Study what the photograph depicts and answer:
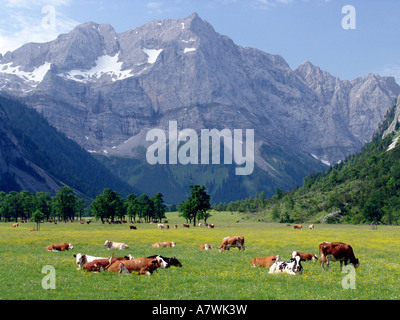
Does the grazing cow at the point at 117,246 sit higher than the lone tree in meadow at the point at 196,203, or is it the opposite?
the lone tree in meadow at the point at 196,203

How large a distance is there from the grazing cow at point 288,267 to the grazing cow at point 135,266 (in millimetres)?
8701

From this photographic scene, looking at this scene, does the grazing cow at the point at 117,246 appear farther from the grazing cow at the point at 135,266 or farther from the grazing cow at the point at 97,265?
the grazing cow at the point at 135,266

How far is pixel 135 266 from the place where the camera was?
28.5 meters

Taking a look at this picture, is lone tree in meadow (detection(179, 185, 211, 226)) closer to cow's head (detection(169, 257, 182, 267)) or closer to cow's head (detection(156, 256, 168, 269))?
cow's head (detection(169, 257, 182, 267))

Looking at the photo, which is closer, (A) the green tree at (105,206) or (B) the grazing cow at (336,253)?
(B) the grazing cow at (336,253)

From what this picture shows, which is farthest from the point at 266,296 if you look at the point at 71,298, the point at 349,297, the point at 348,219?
the point at 348,219

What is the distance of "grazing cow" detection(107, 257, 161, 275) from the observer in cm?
2803

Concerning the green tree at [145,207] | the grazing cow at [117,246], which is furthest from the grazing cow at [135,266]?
the green tree at [145,207]

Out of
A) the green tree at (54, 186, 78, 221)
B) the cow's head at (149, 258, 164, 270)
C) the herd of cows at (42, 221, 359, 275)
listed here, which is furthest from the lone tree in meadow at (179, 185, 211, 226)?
the cow's head at (149, 258, 164, 270)

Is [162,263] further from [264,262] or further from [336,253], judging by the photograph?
[336,253]

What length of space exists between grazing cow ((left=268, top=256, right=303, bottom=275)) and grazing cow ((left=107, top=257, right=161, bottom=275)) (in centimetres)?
870

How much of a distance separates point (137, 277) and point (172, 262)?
5.26 metres

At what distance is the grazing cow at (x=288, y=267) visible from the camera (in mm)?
28641
